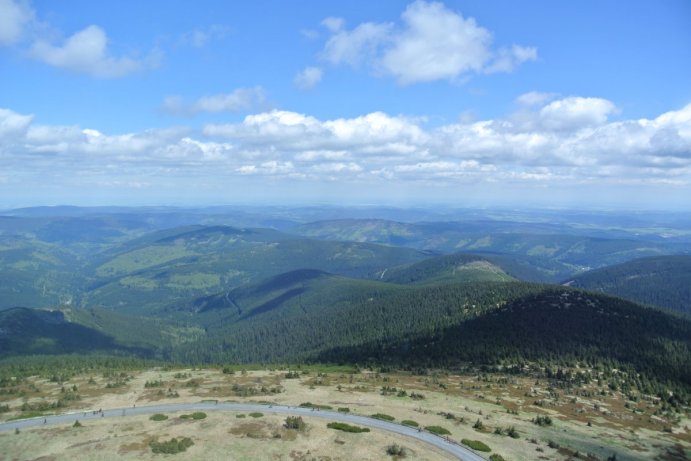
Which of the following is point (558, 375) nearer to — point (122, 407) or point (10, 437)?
point (122, 407)

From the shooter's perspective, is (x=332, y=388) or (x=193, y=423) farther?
(x=332, y=388)

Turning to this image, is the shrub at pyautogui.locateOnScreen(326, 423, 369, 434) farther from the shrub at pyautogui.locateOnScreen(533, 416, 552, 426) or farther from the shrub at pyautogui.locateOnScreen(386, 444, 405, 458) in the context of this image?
the shrub at pyautogui.locateOnScreen(533, 416, 552, 426)

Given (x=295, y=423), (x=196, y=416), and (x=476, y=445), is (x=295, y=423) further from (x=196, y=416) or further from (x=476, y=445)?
(x=476, y=445)

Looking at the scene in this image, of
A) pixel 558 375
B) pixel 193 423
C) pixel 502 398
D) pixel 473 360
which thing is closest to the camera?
pixel 193 423

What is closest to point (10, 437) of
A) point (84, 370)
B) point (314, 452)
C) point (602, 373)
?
point (314, 452)

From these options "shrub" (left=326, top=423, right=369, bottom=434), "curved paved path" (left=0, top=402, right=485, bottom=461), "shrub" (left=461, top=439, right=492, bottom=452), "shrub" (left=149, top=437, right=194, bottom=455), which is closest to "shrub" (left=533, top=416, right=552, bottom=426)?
"shrub" (left=461, top=439, right=492, bottom=452)

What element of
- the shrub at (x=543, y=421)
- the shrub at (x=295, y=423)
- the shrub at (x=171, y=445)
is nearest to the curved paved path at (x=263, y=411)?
the shrub at (x=295, y=423)

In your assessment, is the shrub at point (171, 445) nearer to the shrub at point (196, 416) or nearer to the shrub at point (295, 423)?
the shrub at point (196, 416)

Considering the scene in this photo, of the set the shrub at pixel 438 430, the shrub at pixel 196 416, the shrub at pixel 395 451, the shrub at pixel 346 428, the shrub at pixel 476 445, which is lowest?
the shrub at pixel 196 416
